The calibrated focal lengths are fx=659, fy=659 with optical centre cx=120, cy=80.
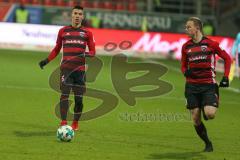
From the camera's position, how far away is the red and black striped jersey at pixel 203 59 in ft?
34.7

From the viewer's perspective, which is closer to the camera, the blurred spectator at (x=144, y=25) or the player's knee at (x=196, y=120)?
the player's knee at (x=196, y=120)

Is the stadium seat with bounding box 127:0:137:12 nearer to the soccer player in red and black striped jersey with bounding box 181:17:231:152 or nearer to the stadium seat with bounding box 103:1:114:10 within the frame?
Answer: the stadium seat with bounding box 103:1:114:10

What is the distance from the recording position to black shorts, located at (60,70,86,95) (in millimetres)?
11820

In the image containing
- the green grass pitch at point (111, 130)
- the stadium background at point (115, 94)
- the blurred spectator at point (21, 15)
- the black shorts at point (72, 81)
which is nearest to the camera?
the green grass pitch at point (111, 130)

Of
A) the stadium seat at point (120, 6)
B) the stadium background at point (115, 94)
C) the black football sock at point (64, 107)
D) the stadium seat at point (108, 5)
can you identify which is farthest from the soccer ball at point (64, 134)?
the stadium seat at point (108, 5)

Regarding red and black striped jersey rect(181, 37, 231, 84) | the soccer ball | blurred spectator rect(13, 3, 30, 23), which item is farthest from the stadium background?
red and black striped jersey rect(181, 37, 231, 84)

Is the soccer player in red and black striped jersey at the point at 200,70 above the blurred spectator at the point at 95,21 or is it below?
above

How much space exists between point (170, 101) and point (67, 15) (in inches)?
804

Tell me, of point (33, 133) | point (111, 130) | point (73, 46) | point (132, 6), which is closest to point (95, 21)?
point (132, 6)

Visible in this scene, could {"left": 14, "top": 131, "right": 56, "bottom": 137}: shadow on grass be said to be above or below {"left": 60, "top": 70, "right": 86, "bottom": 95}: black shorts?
below

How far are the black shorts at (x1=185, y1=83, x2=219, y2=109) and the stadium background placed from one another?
31.9 inches

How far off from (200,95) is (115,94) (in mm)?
8490

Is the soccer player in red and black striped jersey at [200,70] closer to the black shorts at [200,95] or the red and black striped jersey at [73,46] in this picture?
the black shorts at [200,95]

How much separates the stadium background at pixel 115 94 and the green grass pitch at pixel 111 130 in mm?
16
